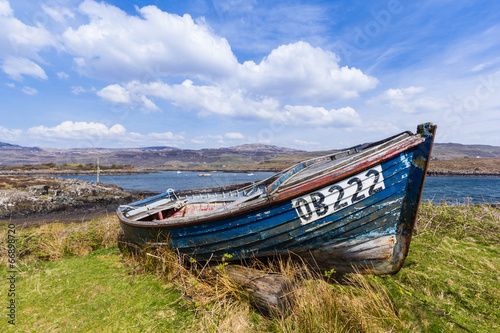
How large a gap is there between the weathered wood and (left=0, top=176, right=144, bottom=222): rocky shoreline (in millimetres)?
20744

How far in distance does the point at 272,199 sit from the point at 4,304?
514 centimetres

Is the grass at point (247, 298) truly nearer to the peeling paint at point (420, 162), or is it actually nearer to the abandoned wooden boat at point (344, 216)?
the abandoned wooden boat at point (344, 216)

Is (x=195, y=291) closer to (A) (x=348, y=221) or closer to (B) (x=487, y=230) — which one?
(A) (x=348, y=221)

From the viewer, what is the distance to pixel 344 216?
4039 millimetres

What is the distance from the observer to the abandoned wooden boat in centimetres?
390

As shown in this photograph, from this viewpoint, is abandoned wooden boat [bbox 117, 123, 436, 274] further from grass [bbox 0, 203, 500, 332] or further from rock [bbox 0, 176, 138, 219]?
rock [bbox 0, 176, 138, 219]

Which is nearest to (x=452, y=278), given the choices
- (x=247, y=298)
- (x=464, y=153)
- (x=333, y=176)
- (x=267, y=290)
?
(x=333, y=176)

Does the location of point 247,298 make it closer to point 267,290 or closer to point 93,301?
point 267,290

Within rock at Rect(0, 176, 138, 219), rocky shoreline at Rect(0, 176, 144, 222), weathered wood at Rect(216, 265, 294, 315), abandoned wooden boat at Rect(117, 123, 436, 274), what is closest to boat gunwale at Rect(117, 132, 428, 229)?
abandoned wooden boat at Rect(117, 123, 436, 274)

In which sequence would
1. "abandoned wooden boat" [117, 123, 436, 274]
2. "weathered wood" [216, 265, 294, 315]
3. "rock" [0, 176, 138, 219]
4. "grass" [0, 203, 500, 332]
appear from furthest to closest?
"rock" [0, 176, 138, 219], "abandoned wooden boat" [117, 123, 436, 274], "weathered wood" [216, 265, 294, 315], "grass" [0, 203, 500, 332]

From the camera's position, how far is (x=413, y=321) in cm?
318

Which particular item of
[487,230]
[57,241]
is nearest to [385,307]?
[487,230]

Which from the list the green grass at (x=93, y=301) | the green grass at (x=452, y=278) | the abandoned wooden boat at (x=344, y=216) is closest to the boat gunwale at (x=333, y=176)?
the abandoned wooden boat at (x=344, y=216)

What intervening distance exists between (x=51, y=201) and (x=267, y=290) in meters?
27.8
